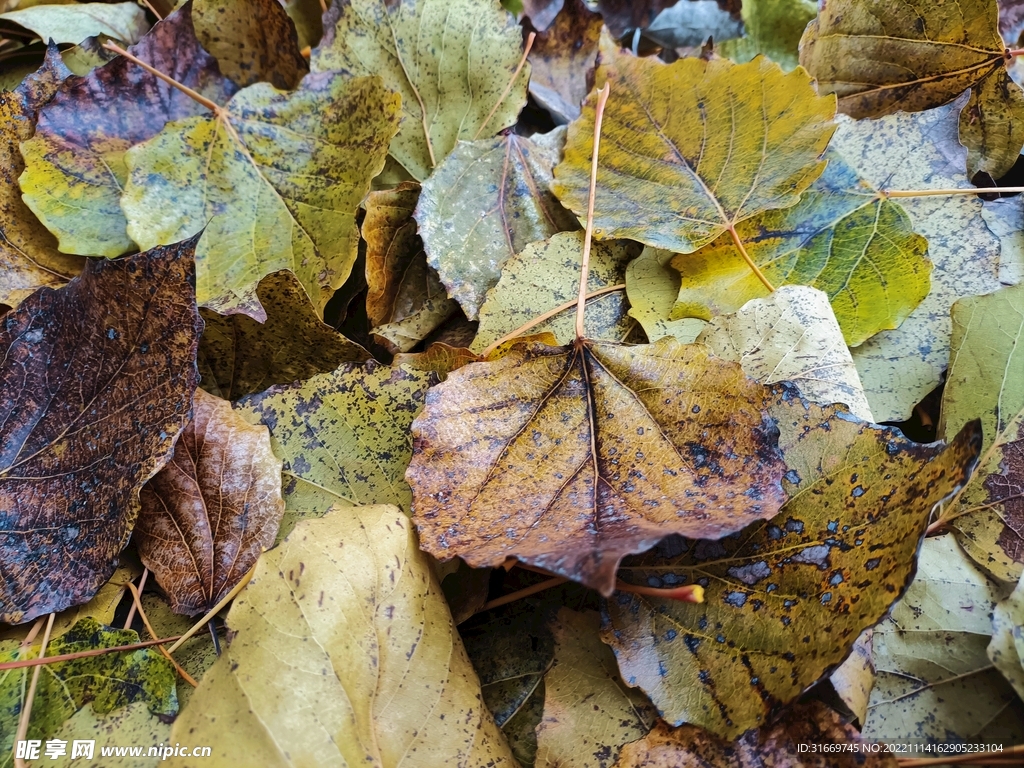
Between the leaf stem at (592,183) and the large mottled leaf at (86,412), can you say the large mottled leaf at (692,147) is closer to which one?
the leaf stem at (592,183)

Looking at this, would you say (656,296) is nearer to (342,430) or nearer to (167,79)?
(342,430)

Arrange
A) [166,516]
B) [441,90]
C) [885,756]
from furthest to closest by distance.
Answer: [441,90]
[166,516]
[885,756]

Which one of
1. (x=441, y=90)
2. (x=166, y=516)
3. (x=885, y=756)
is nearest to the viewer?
(x=885, y=756)

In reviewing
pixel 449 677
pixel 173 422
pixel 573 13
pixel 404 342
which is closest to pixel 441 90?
pixel 573 13

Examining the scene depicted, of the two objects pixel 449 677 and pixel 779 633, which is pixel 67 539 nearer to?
pixel 449 677

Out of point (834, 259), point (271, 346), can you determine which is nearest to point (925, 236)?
point (834, 259)

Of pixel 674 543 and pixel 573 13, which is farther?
pixel 573 13
